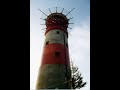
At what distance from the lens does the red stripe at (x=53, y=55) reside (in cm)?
1672

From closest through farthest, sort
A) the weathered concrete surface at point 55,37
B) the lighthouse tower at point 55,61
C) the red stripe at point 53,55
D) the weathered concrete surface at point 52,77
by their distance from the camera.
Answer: the weathered concrete surface at point 52,77 < the lighthouse tower at point 55,61 < the red stripe at point 53,55 < the weathered concrete surface at point 55,37

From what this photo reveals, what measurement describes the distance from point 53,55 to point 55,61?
0.70 metres

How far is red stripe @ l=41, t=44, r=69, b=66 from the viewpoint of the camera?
16719 mm

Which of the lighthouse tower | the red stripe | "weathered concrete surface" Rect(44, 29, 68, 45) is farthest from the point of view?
"weathered concrete surface" Rect(44, 29, 68, 45)

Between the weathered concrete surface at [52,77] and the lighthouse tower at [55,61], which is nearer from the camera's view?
the weathered concrete surface at [52,77]

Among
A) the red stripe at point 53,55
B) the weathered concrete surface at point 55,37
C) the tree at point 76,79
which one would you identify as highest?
the weathered concrete surface at point 55,37

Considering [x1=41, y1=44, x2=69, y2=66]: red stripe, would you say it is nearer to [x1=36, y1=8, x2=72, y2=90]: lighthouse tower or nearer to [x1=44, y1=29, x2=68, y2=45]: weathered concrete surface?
[x1=36, y1=8, x2=72, y2=90]: lighthouse tower

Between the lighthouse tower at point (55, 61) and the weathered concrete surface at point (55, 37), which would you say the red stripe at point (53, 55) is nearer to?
the lighthouse tower at point (55, 61)

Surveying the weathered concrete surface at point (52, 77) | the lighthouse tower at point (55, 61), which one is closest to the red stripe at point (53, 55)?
the lighthouse tower at point (55, 61)

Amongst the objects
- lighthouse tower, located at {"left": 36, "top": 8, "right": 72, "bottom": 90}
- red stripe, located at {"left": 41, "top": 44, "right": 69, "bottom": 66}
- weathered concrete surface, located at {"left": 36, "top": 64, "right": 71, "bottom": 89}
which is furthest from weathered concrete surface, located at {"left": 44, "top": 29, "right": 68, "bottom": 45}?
weathered concrete surface, located at {"left": 36, "top": 64, "right": 71, "bottom": 89}

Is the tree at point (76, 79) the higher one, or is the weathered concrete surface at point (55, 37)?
the weathered concrete surface at point (55, 37)
